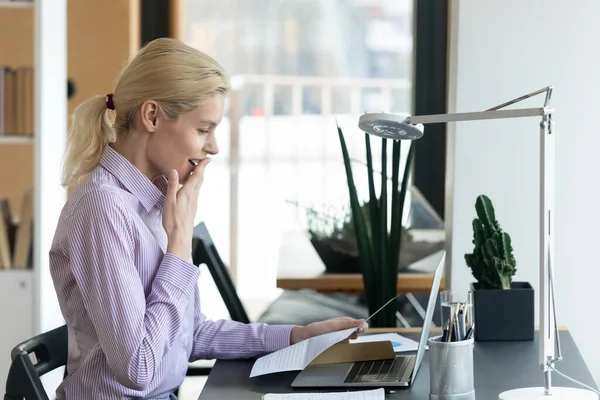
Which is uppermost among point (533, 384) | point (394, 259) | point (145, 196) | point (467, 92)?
point (467, 92)

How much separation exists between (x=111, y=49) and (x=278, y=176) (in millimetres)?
971

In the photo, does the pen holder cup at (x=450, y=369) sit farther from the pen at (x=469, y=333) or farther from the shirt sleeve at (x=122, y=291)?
the shirt sleeve at (x=122, y=291)

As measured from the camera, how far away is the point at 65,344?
5.99ft

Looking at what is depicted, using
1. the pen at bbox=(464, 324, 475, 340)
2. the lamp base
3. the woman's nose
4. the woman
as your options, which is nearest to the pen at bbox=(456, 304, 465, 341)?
the pen at bbox=(464, 324, 475, 340)

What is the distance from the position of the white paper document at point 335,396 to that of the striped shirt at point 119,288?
0.76 ft

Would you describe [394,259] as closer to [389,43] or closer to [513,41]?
[513,41]

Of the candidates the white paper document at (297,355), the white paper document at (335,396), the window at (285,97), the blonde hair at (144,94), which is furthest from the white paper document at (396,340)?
the window at (285,97)

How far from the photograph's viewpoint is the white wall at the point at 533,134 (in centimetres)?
253

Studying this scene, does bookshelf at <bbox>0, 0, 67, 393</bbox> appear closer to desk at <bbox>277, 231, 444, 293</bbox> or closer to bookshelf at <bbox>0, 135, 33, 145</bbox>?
bookshelf at <bbox>0, 135, 33, 145</bbox>

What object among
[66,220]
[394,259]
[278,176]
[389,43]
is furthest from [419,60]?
[66,220]

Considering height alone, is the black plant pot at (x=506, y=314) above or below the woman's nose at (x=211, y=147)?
below

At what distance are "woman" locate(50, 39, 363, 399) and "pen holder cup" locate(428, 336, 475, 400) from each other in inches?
14.0

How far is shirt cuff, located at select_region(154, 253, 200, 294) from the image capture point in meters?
1.68

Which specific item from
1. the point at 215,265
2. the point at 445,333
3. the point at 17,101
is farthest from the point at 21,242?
the point at 445,333
